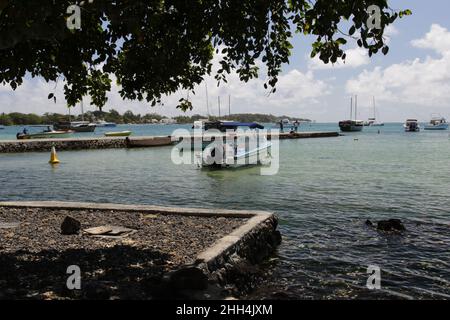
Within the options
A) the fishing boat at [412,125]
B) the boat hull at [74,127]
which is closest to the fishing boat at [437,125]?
the fishing boat at [412,125]

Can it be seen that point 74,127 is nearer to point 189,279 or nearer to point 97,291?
point 97,291

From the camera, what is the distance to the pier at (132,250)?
6.57 m

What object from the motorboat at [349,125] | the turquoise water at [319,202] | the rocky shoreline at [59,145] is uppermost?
the motorboat at [349,125]

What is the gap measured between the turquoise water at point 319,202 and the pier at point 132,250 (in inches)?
39.4

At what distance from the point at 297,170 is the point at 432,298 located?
2248cm

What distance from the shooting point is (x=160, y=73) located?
8.19 metres

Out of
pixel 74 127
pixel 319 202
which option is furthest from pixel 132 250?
pixel 74 127

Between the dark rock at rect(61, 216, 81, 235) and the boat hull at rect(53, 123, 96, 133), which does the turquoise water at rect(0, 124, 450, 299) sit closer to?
the dark rock at rect(61, 216, 81, 235)

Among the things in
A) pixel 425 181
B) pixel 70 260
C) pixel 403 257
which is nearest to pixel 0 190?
pixel 70 260

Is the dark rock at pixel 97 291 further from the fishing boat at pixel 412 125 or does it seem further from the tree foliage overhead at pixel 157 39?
the fishing boat at pixel 412 125

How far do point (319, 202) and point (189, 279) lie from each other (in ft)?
40.4

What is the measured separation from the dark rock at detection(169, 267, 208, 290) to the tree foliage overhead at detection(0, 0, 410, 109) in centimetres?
358

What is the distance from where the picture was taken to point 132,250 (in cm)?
870
